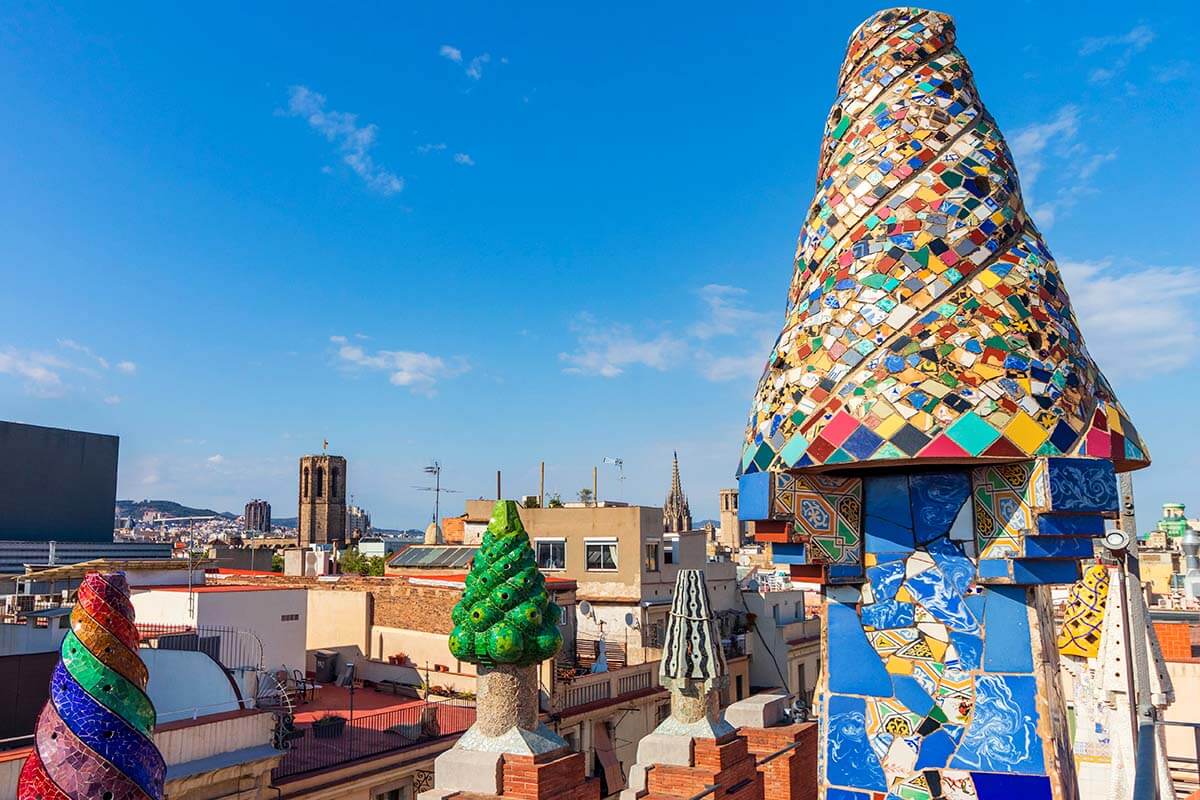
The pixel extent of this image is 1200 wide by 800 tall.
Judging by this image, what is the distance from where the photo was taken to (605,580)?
31328 millimetres

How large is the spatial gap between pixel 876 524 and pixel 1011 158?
2.67 m

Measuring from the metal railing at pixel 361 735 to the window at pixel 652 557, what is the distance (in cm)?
1107

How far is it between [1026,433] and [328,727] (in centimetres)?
1762

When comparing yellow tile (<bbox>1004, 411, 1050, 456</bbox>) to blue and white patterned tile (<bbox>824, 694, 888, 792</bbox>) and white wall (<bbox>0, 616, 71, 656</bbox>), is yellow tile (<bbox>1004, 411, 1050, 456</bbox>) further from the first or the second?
white wall (<bbox>0, 616, 71, 656</bbox>)

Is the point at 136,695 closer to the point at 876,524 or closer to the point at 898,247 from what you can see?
the point at 876,524

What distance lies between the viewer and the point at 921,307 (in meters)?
5.67

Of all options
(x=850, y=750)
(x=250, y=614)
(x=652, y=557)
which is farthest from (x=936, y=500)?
(x=652, y=557)

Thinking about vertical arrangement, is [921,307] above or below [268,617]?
above

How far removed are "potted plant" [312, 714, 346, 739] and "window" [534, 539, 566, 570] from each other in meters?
13.2

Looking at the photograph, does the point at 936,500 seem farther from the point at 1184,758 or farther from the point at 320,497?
the point at 320,497

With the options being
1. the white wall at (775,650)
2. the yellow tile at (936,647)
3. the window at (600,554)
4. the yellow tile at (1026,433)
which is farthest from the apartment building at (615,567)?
the yellow tile at (1026,433)

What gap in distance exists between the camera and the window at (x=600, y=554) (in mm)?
31359

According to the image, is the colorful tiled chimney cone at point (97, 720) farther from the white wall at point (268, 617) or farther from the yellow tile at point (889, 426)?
the white wall at point (268, 617)

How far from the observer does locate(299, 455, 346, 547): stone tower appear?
152m
